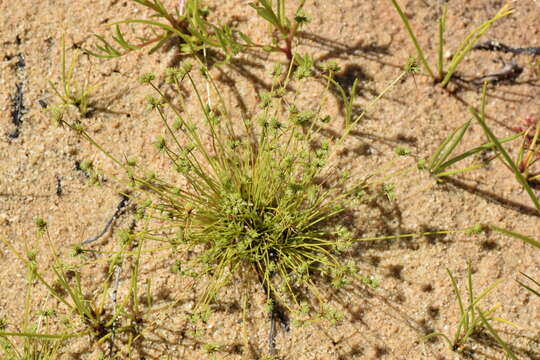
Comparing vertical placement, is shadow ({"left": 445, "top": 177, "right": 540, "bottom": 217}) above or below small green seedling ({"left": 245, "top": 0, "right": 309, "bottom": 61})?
below

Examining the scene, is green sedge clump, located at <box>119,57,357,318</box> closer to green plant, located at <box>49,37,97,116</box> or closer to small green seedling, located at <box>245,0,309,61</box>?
small green seedling, located at <box>245,0,309,61</box>

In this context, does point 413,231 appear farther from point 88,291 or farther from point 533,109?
point 88,291

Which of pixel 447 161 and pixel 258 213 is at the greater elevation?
pixel 447 161

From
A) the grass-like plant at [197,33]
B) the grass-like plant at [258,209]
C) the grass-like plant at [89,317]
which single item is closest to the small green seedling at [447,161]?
the grass-like plant at [258,209]

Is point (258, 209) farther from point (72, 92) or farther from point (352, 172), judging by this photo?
point (72, 92)

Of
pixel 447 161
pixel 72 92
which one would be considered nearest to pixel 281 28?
pixel 447 161

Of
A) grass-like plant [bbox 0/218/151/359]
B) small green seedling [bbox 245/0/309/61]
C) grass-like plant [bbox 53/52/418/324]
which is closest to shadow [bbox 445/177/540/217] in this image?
grass-like plant [bbox 53/52/418/324]

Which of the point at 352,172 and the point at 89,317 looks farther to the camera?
the point at 352,172
